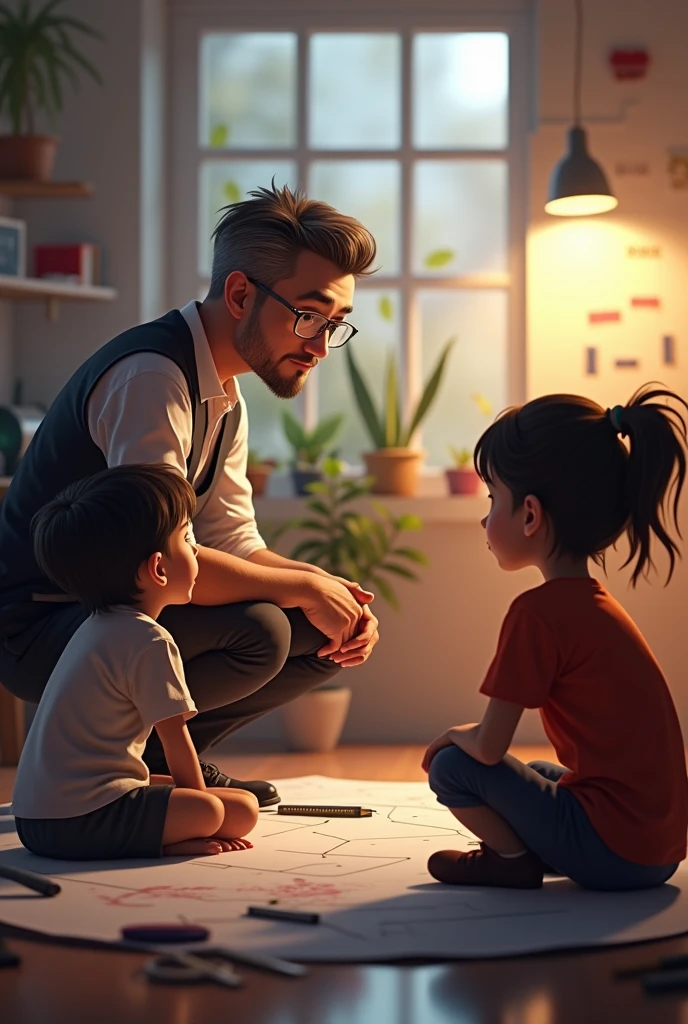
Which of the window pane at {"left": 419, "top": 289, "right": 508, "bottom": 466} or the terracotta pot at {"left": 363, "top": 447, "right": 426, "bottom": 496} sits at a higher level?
the window pane at {"left": 419, "top": 289, "right": 508, "bottom": 466}

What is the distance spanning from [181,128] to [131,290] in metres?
0.66

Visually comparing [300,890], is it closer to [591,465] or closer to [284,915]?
[284,915]

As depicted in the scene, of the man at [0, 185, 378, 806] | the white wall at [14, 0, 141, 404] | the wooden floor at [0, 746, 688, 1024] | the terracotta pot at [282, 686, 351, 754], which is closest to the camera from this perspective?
the wooden floor at [0, 746, 688, 1024]

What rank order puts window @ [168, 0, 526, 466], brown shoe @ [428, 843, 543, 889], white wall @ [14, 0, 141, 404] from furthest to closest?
window @ [168, 0, 526, 466], white wall @ [14, 0, 141, 404], brown shoe @ [428, 843, 543, 889]

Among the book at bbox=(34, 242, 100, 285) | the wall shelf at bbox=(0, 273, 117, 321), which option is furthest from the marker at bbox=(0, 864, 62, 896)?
the book at bbox=(34, 242, 100, 285)

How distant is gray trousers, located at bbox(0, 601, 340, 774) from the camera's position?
2479 mm

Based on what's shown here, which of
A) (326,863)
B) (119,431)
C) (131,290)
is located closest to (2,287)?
(131,290)

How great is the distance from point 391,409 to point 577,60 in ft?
4.09

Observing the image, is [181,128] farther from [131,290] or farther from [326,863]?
[326,863]

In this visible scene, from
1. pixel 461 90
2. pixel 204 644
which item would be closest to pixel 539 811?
pixel 204 644

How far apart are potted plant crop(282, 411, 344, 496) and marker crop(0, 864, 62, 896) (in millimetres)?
2358

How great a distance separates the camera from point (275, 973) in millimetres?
1688

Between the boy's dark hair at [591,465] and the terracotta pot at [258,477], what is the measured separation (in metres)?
2.28

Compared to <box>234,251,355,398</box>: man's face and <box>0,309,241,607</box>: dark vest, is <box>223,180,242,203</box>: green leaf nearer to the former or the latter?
<box>234,251,355,398</box>: man's face
